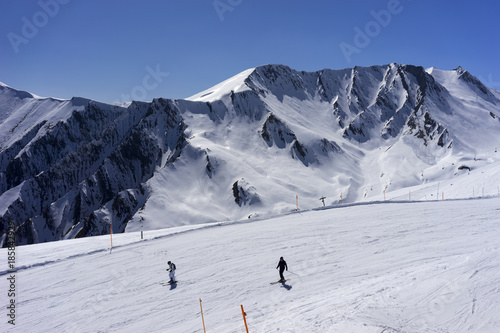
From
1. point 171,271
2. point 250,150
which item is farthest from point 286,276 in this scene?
point 250,150

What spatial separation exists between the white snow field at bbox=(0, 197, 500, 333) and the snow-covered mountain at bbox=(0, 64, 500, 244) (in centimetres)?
2802

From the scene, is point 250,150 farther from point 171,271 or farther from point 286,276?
point 286,276

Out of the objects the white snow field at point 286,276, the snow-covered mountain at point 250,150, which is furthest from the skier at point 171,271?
the snow-covered mountain at point 250,150

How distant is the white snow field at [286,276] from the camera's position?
38.1 feet

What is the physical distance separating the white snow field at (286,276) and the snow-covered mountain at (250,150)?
28.0m

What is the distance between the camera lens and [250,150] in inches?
3639

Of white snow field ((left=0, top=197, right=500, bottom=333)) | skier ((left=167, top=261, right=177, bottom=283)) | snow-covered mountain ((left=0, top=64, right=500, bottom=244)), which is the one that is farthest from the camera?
snow-covered mountain ((left=0, top=64, right=500, bottom=244))

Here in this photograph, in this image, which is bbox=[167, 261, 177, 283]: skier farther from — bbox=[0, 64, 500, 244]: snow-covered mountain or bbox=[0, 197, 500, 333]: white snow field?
bbox=[0, 64, 500, 244]: snow-covered mountain

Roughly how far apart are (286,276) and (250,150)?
7718cm

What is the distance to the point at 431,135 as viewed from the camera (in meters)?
102

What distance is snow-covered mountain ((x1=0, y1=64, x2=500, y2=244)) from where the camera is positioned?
76750 mm

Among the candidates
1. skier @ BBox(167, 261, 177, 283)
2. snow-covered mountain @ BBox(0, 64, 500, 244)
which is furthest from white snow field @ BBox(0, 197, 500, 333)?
snow-covered mountain @ BBox(0, 64, 500, 244)

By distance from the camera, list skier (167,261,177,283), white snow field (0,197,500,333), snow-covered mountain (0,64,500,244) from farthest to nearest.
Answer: snow-covered mountain (0,64,500,244) → skier (167,261,177,283) → white snow field (0,197,500,333)

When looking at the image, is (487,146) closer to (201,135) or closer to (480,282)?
(201,135)
